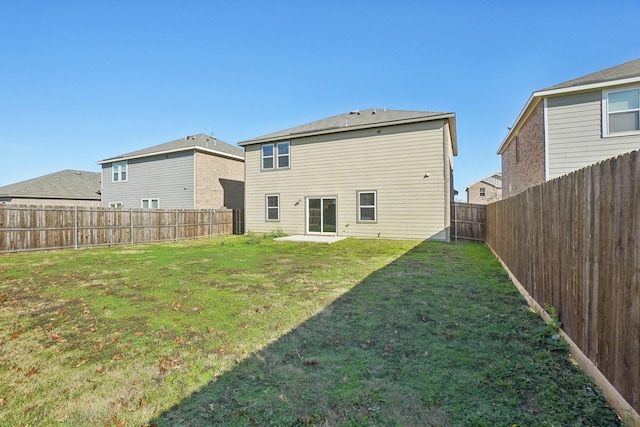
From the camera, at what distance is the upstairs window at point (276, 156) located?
16.1 meters

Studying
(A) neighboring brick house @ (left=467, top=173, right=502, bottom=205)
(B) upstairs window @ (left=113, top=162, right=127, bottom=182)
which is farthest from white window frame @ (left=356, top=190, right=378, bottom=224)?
(A) neighboring brick house @ (left=467, top=173, right=502, bottom=205)

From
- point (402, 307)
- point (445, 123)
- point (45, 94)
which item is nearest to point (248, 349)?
point (402, 307)

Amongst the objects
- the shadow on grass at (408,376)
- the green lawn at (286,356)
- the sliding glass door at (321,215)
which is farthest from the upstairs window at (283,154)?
the shadow on grass at (408,376)

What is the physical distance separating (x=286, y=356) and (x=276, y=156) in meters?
14.4

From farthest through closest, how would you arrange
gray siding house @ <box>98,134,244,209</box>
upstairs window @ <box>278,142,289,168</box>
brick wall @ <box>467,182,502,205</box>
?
brick wall @ <box>467,182,502,205</box> → gray siding house @ <box>98,134,244,209</box> → upstairs window @ <box>278,142,289,168</box>

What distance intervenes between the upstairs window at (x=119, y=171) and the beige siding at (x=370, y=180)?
11434mm

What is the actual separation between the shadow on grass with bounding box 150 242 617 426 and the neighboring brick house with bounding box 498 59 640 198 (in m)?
8.09

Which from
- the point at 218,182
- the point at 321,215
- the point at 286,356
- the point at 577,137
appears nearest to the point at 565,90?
the point at 577,137

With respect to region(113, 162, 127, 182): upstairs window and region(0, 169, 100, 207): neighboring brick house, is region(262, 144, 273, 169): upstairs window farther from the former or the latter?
region(0, 169, 100, 207): neighboring brick house

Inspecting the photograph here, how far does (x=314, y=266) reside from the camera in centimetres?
779

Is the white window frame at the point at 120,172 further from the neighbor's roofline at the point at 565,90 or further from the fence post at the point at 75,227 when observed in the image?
the neighbor's roofline at the point at 565,90

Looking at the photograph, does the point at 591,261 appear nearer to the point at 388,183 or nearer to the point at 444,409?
the point at 444,409

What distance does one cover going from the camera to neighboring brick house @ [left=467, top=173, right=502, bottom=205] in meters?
43.3

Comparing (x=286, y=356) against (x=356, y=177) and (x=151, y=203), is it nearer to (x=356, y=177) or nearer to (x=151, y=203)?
(x=356, y=177)
